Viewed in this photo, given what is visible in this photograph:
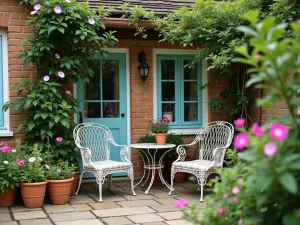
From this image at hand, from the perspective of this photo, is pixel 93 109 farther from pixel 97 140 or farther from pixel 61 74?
pixel 61 74

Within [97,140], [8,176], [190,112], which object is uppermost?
[190,112]

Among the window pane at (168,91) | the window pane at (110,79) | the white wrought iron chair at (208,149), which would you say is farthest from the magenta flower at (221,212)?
the window pane at (168,91)

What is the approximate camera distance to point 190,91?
681 cm

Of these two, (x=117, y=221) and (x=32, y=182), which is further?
(x=32, y=182)

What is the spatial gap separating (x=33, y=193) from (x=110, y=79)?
7.88 feet

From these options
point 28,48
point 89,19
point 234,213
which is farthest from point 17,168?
point 234,213

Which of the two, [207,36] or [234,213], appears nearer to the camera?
[234,213]

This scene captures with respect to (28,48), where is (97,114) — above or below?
below

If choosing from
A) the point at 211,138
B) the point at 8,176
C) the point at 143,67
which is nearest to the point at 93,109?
the point at 143,67

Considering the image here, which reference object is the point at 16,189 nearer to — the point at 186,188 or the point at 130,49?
the point at 186,188

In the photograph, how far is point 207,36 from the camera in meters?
5.63

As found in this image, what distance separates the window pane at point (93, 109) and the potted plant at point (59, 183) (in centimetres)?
144

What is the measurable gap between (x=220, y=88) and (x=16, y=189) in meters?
3.74

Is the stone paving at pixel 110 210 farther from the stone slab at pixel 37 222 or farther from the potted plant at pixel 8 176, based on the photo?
the potted plant at pixel 8 176
